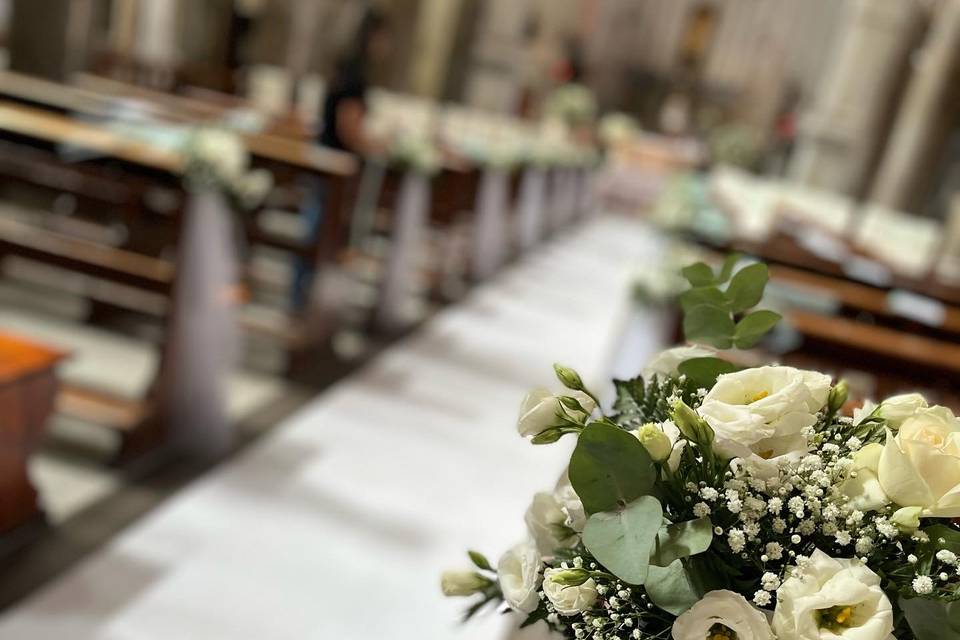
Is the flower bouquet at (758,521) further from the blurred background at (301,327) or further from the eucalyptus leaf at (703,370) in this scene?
the blurred background at (301,327)

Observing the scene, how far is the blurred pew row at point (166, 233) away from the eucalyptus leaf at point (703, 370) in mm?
2113

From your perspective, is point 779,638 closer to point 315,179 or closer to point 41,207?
point 315,179

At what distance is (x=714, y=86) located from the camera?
74.8 ft

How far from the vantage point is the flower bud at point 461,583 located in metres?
1.07

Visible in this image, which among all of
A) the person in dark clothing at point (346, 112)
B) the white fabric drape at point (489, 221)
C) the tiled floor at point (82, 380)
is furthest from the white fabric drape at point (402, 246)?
the white fabric drape at point (489, 221)

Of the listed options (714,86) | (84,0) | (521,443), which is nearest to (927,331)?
(521,443)

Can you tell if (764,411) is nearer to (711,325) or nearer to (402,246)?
(711,325)

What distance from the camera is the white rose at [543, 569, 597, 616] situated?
868 millimetres

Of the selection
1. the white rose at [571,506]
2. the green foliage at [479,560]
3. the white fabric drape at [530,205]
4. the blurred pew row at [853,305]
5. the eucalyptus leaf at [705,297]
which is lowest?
the white fabric drape at [530,205]

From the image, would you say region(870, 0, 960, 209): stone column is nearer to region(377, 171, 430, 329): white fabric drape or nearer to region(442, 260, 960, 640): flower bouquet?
region(377, 171, 430, 329): white fabric drape

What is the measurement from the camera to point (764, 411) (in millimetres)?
855

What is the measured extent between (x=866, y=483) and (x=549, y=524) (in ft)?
0.99

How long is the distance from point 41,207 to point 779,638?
21.2 ft

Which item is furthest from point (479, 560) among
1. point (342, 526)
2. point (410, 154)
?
point (410, 154)
